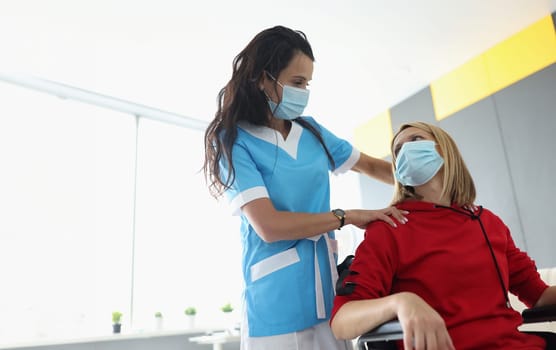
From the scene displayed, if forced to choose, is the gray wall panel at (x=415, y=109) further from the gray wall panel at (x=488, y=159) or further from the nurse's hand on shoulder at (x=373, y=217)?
the nurse's hand on shoulder at (x=373, y=217)

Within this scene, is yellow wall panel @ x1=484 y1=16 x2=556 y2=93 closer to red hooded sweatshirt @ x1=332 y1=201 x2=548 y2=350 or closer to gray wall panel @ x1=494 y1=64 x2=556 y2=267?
gray wall panel @ x1=494 y1=64 x2=556 y2=267

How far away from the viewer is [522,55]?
342 cm

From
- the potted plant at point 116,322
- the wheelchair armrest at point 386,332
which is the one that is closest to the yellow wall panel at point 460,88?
the potted plant at point 116,322

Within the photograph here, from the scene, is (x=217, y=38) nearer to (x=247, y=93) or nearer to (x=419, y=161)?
(x=247, y=93)

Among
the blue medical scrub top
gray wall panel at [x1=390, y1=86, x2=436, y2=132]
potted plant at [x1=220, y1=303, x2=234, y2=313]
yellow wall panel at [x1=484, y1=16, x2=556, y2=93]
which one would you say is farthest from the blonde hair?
potted plant at [x1=220, y1=303, x2=234, y2=313]

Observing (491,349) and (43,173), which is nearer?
(491,349)

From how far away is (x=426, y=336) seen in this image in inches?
28.3

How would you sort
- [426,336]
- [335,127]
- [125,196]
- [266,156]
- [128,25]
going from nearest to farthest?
[426,336] → [266,156] → [128,25] → [125,196] → [335,127]

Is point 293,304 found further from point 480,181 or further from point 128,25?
point 480,181

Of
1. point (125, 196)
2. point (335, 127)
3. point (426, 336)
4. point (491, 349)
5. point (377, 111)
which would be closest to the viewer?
point (426, 336)

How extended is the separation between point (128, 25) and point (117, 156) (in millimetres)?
1375

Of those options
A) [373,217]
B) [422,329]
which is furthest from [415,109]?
[422,329]

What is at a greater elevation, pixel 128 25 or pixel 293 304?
pixel 128 25

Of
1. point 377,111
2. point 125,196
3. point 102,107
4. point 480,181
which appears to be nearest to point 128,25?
point 102,107
